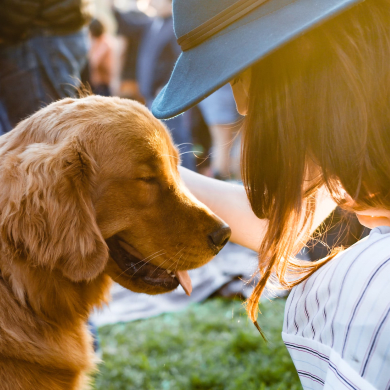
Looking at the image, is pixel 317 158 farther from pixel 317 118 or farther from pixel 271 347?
pixel 271 347

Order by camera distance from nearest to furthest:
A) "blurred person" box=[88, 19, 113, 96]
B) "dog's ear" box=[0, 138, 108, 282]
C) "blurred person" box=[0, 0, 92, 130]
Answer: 1. "dog's ear" box=[0, 138, 108, 282]
2. "blurred person" box=[0, 0, 92, 130]
3. "blurred person" box=[88, 19, 113, 96]

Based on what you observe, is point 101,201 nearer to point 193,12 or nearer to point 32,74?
point 193,12

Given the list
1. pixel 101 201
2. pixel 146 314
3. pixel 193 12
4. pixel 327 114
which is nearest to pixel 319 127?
pixel 327 114

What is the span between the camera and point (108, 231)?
198 centimetres

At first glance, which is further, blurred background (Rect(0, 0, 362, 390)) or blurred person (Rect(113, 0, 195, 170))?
blurred person (Rect(113, 0, 195, 170))

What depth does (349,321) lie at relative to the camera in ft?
3.76

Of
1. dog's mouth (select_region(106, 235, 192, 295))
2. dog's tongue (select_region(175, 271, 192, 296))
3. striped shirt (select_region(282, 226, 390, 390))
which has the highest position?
striped shirt (select_region(282, 226, 390, 390))

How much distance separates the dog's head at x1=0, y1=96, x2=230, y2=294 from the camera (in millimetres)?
1749

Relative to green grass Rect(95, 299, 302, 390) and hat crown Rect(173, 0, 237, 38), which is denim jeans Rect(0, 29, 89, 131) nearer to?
hat crown Rect(173, 0, 237, 38)

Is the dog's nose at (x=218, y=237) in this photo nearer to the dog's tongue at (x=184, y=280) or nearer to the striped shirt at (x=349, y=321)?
the dog's tongue at (x=184, y=280)

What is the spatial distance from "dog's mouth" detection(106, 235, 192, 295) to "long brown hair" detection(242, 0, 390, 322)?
2.72 feet

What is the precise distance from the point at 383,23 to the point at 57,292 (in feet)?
5.27

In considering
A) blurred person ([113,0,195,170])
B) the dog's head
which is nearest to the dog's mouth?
the dog's head

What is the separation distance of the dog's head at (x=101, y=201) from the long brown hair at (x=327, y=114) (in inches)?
27.2
